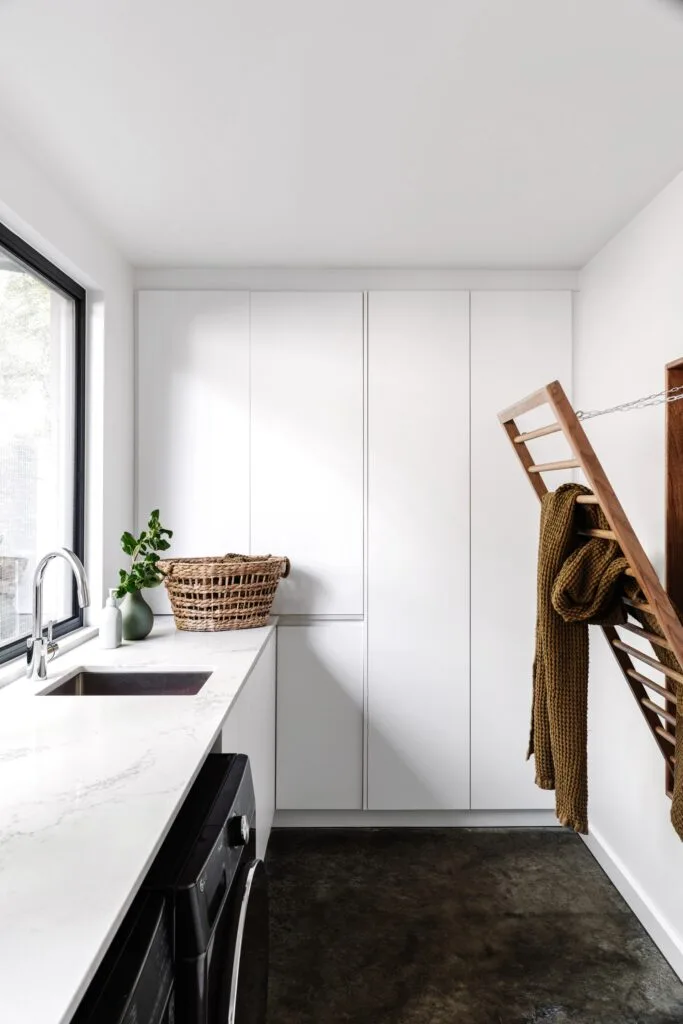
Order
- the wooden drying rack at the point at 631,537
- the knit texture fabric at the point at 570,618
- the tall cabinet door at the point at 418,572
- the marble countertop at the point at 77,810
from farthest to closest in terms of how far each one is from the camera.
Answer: the tall cabinet door at the point at 418,572 → the knit texture fabric at the point at 570,618 → the wooden drying rack at the point at 631,537 → the marble countertop at the point at 77,810

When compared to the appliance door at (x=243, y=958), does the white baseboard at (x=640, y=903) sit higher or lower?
lower

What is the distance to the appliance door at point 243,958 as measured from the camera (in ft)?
3.91

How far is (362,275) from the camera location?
313 cm

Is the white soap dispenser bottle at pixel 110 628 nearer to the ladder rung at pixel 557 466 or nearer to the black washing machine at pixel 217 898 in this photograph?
the black washing machine at pixel 217 898

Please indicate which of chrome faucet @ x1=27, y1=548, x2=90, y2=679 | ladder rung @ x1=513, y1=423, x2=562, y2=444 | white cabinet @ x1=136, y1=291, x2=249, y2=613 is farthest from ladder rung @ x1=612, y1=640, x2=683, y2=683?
white cabinet @ x1=136, y1=291, x2=249, y2=613

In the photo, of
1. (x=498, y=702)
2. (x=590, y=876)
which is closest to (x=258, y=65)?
(x=498, y=702)

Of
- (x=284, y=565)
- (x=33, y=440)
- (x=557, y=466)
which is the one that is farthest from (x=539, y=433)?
(x=33, y=440)

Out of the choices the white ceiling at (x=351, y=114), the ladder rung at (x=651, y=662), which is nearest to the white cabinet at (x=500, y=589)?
the white ceiling at (x=351, y=114)

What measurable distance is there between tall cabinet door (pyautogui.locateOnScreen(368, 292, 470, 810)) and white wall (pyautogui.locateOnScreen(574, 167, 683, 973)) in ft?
1.76

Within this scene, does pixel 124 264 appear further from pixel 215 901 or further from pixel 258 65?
pixel 215 901

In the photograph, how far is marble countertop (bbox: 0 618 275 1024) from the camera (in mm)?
816

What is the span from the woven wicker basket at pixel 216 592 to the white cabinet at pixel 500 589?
93cm

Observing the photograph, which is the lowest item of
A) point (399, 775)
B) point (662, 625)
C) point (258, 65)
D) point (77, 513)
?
point (399, 775)

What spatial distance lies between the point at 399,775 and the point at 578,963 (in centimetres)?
102
